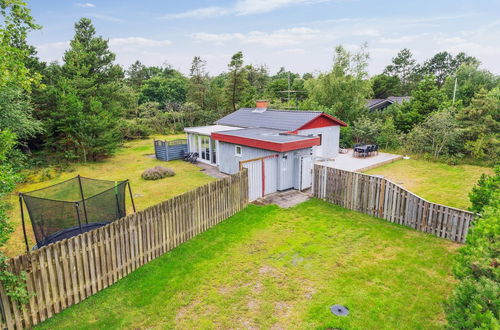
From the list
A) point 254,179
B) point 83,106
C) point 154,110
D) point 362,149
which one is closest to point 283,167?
point 254,179

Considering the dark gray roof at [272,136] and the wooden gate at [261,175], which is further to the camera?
the dark gray roof at [272,136]

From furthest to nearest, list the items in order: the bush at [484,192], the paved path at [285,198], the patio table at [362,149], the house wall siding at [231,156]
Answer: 1. the patio table at [362,149]
2. the house wall siding at [231,156]
3. the paved path at [285,198]
4. the bush at [484,192]

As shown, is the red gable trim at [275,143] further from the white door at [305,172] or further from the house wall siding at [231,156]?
the white door at [305,172]

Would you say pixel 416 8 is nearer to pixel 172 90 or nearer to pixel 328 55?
pixel 328 55

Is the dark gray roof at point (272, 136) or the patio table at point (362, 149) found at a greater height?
the dark gray roof at point (272, 136)

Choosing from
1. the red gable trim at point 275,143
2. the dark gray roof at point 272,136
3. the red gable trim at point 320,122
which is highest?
the red gable trim at point 320,122

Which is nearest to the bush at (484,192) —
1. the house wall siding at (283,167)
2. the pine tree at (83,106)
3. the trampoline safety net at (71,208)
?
the house wall siding at (283,167)
